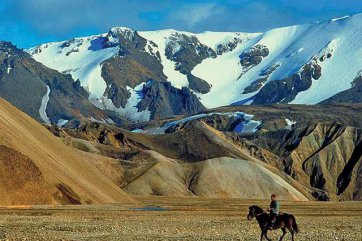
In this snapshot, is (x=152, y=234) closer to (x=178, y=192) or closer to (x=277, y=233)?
(x=277, y=233)

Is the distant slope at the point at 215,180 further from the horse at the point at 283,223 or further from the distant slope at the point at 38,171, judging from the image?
the horse at the point at 283,223

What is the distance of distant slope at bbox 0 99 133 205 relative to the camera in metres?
94.8

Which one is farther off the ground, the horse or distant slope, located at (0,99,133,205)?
distant slope, located at (0,99,133,205)

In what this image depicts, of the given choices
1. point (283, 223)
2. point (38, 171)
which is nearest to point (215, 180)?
point (38, 171)

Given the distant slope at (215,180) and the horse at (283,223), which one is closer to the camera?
the horse at (283,223)

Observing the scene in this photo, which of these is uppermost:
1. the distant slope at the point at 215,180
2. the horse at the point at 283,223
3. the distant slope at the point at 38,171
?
the distant slope at the point at 215,180

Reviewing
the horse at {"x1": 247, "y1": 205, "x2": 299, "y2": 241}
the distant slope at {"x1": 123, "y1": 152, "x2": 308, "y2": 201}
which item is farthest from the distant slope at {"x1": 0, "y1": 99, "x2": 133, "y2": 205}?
the distant slope at {"x1": 123, "y1": 152, "x2": 308, "y2": 201}

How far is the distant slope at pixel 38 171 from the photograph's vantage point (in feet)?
311

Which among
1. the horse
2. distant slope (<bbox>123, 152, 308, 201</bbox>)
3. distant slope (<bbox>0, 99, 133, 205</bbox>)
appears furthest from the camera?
distant slope (<bbox>123, 152, 308, 201</bbox>)

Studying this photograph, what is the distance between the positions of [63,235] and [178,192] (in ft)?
402

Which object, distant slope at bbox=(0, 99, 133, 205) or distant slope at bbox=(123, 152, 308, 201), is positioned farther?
distant slope at bbox=(123, 152, 308, 201)

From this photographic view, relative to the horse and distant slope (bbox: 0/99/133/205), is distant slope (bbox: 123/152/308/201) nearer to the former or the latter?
distant slope (bbox: 0/99/133/205)

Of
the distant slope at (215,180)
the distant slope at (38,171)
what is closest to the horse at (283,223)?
the distant slope at (38,171)

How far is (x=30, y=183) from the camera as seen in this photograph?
9562cm
